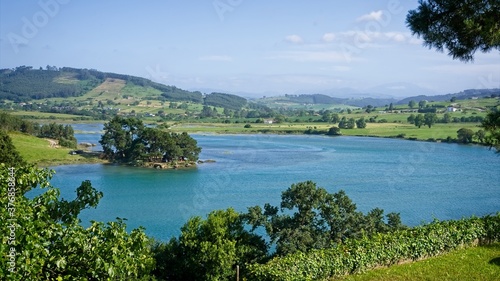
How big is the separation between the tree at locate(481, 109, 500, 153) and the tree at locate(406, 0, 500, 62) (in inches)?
72.1

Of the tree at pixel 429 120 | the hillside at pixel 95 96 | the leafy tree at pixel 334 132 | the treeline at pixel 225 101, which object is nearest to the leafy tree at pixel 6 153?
the leafy tree at pixel 334 132

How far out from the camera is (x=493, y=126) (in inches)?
349

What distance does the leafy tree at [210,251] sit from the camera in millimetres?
13859

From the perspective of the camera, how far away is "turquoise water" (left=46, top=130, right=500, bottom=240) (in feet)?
93.9

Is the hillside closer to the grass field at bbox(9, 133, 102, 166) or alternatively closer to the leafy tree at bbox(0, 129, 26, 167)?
the grass field at bbox(9, 133, 102, 166)

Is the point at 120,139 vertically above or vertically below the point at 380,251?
below

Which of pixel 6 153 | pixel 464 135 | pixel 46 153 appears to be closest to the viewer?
pixel 6 153

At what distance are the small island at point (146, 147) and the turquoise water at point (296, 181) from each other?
2844 mm

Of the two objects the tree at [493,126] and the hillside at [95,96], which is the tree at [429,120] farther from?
the tree at [493,126]

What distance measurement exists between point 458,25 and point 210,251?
9428mm

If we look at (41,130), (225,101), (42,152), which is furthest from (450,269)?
(225,101)

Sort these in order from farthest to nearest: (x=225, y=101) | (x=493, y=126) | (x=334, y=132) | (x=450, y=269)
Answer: (x=225, y=101), (x=334, y=132), (x=450, y=269), (x=493, y=126)

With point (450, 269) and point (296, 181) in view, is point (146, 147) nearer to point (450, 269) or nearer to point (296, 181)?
point (296, 181)

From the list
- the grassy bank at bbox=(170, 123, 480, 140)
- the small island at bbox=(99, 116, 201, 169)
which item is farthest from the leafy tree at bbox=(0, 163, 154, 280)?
the grassy bank at bbox=(170, 123, 480, 140)
